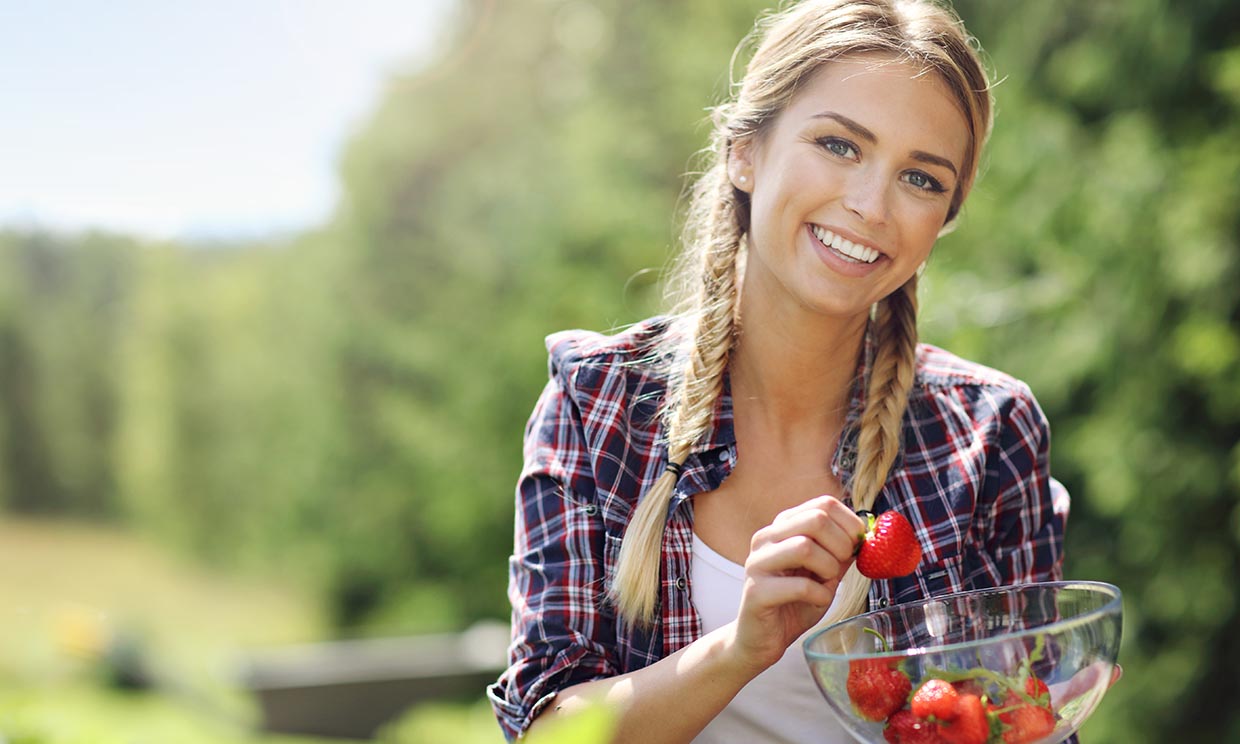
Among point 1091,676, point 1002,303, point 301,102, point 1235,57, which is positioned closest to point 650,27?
point 1002,303

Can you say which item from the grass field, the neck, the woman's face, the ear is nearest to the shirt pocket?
the neck

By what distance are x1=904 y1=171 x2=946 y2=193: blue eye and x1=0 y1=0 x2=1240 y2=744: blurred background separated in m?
0.82

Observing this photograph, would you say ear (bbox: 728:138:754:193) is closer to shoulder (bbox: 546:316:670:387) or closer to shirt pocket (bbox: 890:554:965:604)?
shoulder (bbox: 546:316:670:387)

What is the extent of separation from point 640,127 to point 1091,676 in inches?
219

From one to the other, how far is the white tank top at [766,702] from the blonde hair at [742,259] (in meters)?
0.08

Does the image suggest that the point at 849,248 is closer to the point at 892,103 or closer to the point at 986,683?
the point at 892,103

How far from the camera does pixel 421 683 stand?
7.67m

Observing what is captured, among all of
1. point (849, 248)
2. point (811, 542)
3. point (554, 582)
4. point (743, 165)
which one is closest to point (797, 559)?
point (811, 542)

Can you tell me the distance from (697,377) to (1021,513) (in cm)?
50

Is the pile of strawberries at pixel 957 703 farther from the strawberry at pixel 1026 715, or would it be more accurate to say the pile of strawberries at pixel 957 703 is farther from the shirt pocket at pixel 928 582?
the shirt pocket at pixel 928 582

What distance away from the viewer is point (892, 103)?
146 centimetres

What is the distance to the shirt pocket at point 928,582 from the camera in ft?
4.83

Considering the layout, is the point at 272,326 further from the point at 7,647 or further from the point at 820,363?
the point at 820,363

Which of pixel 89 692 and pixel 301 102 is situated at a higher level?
pixel 301 102
